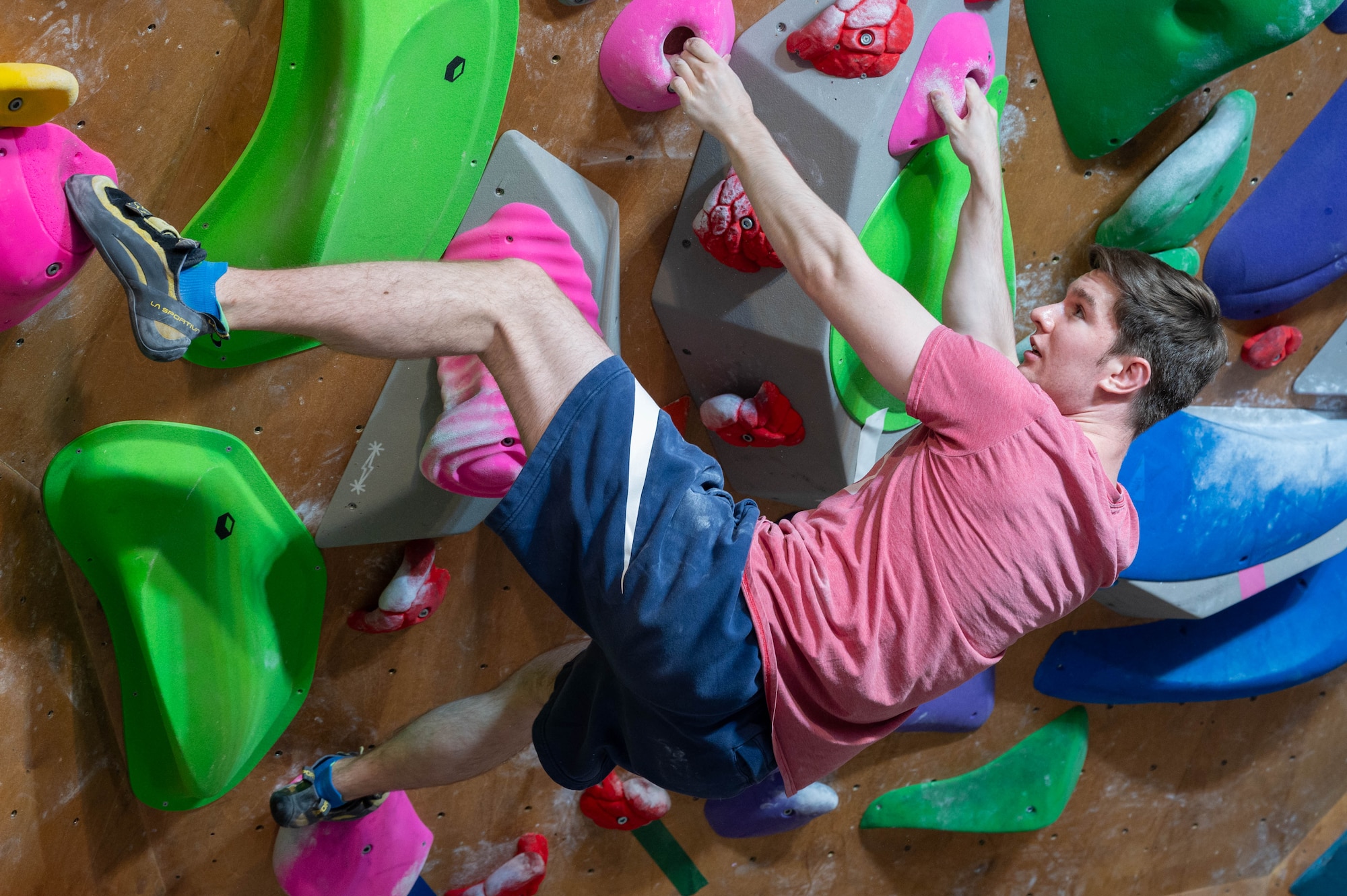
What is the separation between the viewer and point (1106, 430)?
1.81 m

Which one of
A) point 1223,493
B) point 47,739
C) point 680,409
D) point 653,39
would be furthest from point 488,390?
point 1223,493

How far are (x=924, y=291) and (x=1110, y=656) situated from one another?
1529 millimetres

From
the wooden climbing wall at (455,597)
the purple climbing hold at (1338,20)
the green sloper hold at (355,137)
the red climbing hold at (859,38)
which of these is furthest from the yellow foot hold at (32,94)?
the purple climbing hold at (1338,20)

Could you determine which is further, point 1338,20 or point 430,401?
point 1338,20

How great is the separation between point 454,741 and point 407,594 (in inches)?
12.7

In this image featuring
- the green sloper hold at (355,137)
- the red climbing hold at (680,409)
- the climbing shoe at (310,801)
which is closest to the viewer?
the green sloper hold at (355,137)

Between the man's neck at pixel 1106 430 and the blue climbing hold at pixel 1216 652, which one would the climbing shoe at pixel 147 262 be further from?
the blue climbing hold at pixel 1216 652

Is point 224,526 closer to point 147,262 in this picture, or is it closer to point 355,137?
point 147,262

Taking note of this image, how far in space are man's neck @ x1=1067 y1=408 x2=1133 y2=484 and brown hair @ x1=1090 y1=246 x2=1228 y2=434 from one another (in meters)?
0.03

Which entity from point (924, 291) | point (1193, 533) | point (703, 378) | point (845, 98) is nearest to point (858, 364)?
point (924, 291)

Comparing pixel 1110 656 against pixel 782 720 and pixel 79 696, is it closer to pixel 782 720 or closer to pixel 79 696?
pixel 782 720

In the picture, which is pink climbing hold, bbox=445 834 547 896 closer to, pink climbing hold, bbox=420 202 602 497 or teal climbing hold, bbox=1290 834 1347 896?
pink climbing hold, bbox=420 202 602 497

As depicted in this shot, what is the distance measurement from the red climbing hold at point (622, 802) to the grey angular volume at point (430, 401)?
33.1 inches

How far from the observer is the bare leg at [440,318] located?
151 cm
